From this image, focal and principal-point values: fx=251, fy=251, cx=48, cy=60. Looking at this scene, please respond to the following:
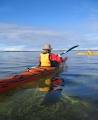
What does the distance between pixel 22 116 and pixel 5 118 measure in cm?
73

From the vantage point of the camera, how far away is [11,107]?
472 inches

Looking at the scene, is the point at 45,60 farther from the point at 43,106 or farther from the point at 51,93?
the point at 43,106

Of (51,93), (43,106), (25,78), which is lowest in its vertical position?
(43,106)

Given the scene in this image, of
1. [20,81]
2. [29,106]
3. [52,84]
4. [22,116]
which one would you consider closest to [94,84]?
[52,84]

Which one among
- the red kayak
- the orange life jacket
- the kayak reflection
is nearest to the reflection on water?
the kayak reflection

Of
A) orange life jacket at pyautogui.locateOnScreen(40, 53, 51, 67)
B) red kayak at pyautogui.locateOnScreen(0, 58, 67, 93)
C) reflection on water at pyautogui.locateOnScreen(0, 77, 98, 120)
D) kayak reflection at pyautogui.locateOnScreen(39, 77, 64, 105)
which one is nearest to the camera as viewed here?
reflection on water at pyautogui.locateOnScreen(0, 77, 98, 120)

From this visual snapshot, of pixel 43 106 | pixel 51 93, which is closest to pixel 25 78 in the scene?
pixel 51 93

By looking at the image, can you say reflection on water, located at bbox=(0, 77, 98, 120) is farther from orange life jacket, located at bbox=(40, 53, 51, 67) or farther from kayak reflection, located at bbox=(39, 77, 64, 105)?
orange life jacket, located at bbox=(40, 53, 51, 67)

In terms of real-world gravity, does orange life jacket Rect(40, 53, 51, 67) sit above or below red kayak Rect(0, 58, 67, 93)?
above

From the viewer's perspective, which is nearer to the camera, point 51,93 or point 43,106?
point 43,106

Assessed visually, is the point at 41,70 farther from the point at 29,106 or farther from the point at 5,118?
the point at 5,118

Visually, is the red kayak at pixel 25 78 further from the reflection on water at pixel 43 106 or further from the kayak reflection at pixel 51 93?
the kayak reflection at pixel 51 93

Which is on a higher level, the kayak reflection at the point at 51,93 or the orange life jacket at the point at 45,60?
the orange life jacket at the point at 45,60

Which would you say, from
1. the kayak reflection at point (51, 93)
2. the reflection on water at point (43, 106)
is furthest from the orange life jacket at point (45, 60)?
the reflection on water at point (43, 106)
